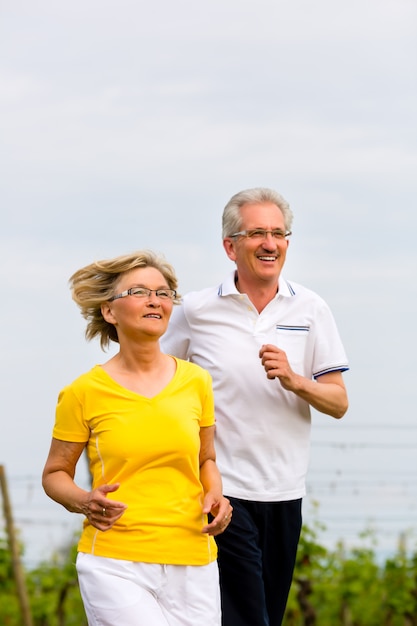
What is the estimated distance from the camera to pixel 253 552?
14.3ft

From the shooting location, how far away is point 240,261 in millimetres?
4371

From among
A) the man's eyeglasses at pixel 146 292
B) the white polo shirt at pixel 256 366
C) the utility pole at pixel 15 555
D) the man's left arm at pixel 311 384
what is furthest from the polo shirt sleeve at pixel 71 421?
the utility pole at pixel 15 555

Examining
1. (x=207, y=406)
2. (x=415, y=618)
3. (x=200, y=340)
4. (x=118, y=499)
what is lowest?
(x=415, y=618)

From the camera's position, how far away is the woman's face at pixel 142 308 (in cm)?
353

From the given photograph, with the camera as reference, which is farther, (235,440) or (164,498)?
(235,440)

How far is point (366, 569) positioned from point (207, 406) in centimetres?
481

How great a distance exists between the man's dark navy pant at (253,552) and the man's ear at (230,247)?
954 millimetres

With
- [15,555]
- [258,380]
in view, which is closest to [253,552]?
[258,380]

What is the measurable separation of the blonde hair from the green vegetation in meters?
4.41

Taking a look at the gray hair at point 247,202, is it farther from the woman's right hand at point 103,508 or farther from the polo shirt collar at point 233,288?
the woman's right hand at point 103,508

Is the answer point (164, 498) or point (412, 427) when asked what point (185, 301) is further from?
point (412, 427)

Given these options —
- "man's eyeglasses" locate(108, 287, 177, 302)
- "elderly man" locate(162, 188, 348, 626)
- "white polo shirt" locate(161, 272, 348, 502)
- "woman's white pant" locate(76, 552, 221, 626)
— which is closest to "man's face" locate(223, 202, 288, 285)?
"elderly man" locate(162, 188, 348, 626)

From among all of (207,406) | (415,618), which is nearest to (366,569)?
(415,618)

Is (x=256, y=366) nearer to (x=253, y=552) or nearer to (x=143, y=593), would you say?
(x=253, y=552)
